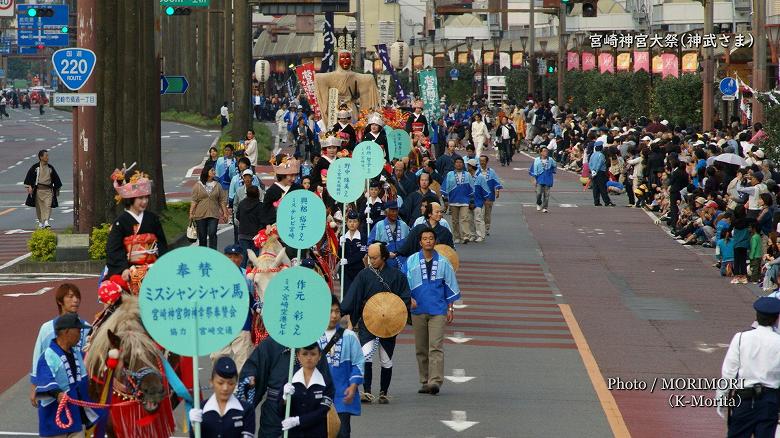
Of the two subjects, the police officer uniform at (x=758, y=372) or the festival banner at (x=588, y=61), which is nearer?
the police officer uniform at (x=758, y=372)

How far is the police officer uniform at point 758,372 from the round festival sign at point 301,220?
4961 mm

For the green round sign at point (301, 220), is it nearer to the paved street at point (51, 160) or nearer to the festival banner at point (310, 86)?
the paved street at point (51, 160)

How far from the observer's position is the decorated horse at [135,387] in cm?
1091

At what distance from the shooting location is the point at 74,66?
90.5 feet

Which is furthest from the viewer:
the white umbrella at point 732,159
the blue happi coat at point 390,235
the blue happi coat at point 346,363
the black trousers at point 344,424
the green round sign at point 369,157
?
the white umbrella at point 732,159

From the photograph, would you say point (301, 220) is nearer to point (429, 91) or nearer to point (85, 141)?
point (85, 141)

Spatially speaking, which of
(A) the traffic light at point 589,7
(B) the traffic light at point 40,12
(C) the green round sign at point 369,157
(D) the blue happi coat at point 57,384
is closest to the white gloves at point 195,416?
(D) the blue happi coat at point 57,384

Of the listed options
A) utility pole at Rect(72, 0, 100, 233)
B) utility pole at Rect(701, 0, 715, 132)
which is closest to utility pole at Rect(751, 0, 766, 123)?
utility pole at Rect(701, 0, 715, 132)

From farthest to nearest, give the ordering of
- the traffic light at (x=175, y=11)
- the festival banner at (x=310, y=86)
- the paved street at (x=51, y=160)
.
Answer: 1. the traffic light at (x=175, y=11)
2. the festival banner at (x=310, y=86)
3. the paved street at (x=51, y=160)

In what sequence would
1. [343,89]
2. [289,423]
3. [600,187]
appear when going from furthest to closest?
[600,187]
[343,89]
[289,423]

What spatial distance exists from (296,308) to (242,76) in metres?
48.0

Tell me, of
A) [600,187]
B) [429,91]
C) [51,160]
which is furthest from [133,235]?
[51,160]

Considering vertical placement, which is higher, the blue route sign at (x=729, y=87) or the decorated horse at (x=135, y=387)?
the blue route sign at (x=729, y=87)

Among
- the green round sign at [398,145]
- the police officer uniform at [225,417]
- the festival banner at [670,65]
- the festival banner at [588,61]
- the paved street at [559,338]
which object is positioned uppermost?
the festival banner at [588,61]
